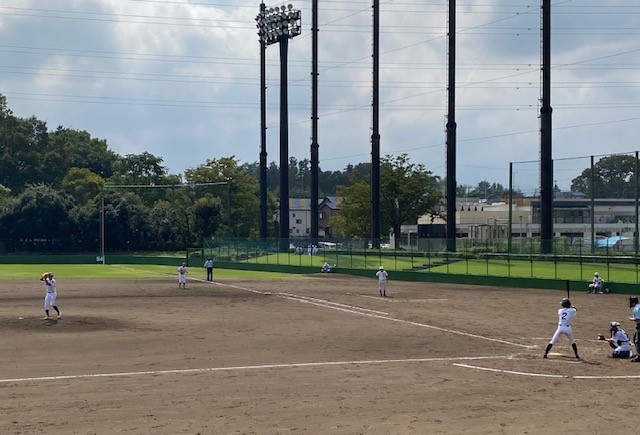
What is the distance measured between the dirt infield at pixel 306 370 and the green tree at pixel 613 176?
1703 centimetres

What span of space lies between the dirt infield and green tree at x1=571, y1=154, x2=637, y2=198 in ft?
55.9

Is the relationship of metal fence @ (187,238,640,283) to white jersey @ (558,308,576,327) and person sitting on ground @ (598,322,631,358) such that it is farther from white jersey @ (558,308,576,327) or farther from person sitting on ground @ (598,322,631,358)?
white jersey @ (558,308,576,327)

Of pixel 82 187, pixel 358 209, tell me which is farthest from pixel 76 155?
pixel 358 209

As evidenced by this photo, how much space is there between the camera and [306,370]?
21297 mm

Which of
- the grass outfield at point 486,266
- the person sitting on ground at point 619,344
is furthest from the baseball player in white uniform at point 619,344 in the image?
the grass outfield at point 486,266

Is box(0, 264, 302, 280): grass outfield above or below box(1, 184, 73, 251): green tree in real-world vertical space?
below

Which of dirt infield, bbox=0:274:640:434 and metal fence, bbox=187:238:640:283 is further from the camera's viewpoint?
metal fence, bbox=187:238:640:283

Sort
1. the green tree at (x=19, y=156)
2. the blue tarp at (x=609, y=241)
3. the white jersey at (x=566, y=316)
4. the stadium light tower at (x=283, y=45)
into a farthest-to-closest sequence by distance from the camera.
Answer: the green tree at (x=19, y=156), the stadium light tower at (x=283, y=45), the blue tarp at (x=609, y=241), the white jersey at (x=566, y=316)

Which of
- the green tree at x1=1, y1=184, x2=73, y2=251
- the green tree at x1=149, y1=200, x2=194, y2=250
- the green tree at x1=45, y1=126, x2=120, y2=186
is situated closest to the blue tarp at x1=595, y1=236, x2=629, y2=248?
the green tree at x1=149, y1=200, x2=194, y2=250

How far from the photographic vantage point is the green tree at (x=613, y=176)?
55.1 meters

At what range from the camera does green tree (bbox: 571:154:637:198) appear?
55.1m

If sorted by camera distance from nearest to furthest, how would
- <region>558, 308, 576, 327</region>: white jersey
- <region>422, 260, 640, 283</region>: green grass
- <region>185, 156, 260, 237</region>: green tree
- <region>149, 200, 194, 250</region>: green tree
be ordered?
1. <region>558, 308, 576, 327</region>: white jersey
2. <region>422, 260, 640, 283</region>: green grass
3. <region>149, 200, 194, 250</region>: green tree
4. <region>185, 156, 260, 237</region>: green tree

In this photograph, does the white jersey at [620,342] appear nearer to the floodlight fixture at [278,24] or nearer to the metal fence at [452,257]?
the metal fence at [452,257]

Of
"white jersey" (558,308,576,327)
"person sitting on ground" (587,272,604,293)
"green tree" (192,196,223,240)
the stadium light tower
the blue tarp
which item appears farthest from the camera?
"green tree" (192,196,223,240)
